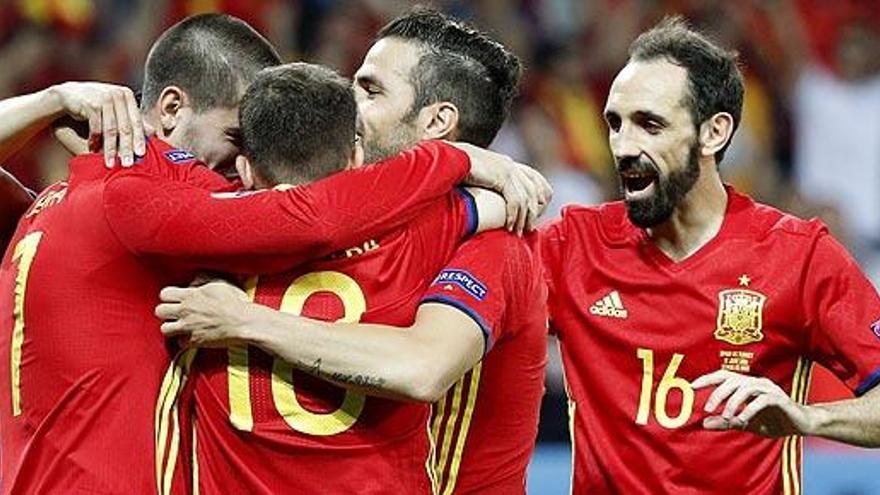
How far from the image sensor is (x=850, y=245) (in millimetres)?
10352

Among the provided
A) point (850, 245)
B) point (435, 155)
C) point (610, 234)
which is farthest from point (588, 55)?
point (435, 155)

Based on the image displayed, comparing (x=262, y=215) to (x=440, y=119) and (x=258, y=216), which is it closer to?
(x=258, y=216)

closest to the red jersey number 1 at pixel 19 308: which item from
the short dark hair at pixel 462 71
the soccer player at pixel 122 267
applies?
the soccer player at pixel 122 267

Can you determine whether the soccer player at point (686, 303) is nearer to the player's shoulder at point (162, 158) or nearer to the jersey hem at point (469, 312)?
the jersey hem at point (469, 312)

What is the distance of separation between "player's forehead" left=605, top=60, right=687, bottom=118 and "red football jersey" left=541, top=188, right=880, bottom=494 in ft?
1.20

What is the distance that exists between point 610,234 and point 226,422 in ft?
5.43

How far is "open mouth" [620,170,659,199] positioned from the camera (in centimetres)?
501

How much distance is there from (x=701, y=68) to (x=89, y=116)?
188cm

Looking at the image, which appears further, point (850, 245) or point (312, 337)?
point (850, 245)

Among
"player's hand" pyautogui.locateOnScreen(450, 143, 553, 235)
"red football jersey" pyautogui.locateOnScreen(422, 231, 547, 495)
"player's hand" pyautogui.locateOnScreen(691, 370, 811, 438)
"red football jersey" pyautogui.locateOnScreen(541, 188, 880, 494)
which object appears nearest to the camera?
"player's hand" pyautogui.locateOnScreen(691, 370, 811, 438)

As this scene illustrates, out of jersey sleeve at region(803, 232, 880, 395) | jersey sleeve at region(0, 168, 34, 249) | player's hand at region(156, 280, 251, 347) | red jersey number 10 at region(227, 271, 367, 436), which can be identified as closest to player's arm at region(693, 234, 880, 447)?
jersey sleeve at region(803, 232, 880, 395)

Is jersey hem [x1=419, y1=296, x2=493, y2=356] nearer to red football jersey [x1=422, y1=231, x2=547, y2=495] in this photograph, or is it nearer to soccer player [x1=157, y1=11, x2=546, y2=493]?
soccer player [x1=157, y1=11, x2=546, y2=493]

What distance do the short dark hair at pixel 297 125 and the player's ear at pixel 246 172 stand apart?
0.02 metres

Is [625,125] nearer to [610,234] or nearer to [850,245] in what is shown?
[610,234]
